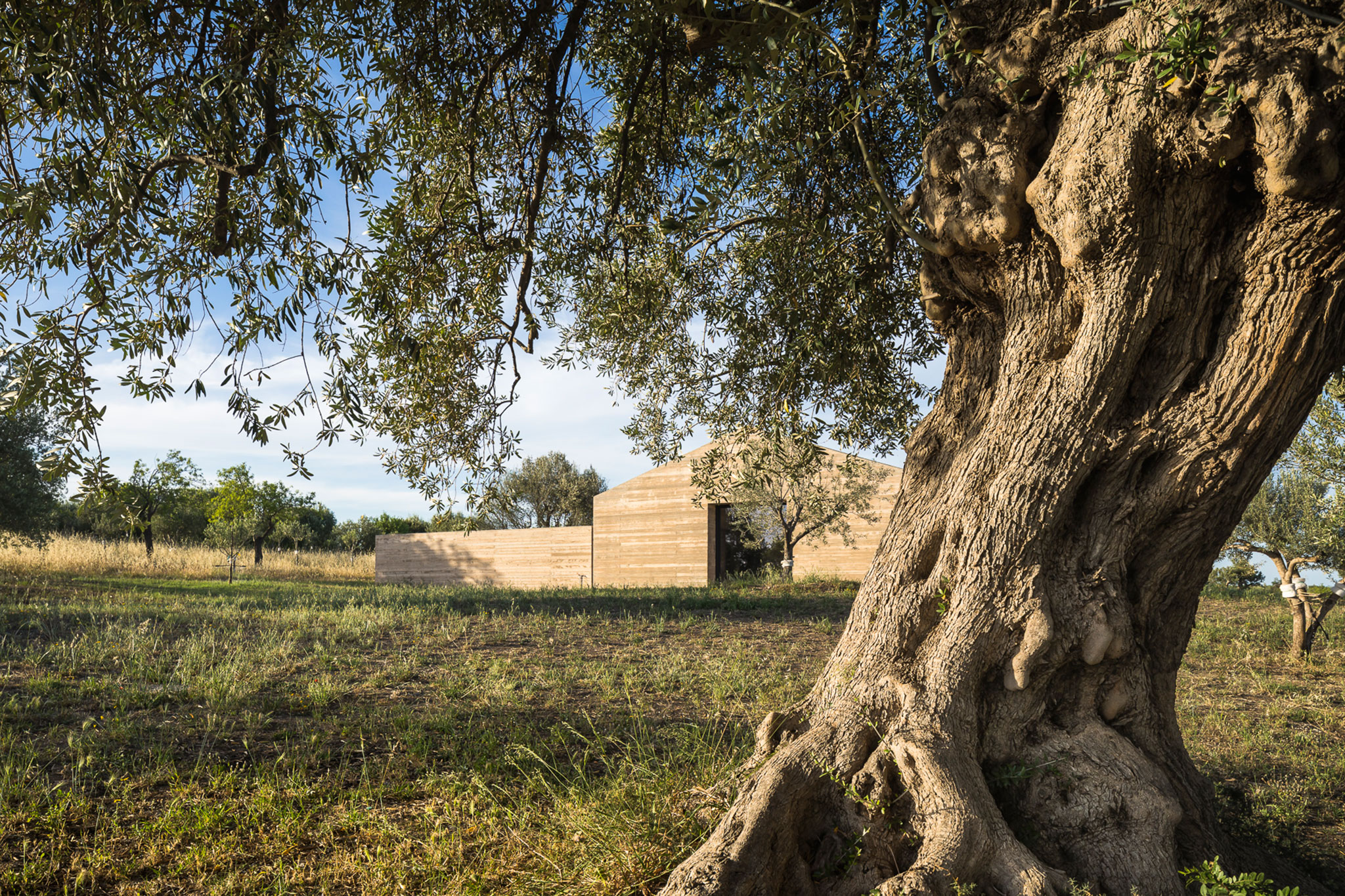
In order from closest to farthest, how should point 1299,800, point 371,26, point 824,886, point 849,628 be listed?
1. point 824,886
2. point 849,628
3. point 1299,800
4. point 371,26

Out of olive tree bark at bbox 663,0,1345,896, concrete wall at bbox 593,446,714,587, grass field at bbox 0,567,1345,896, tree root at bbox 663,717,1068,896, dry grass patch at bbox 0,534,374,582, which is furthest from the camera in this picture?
concrete wall at bbox 593,446,714,587

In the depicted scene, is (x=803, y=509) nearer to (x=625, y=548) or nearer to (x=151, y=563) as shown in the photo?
(x=625, y=548)

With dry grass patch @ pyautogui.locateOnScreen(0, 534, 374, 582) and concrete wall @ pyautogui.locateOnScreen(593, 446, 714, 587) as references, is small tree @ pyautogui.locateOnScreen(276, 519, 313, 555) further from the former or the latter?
concrete wall @ pyautogui.locateOnScreen(593, 446, 714, 587)

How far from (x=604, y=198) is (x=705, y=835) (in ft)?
16.4

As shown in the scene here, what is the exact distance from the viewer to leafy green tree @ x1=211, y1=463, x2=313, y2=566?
31.2 meters

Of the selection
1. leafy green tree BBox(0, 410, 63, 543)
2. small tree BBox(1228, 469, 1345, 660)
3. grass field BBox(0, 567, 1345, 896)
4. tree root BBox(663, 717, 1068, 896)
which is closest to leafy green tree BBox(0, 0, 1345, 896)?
tree root BBox(663, 717, 1068, 896)

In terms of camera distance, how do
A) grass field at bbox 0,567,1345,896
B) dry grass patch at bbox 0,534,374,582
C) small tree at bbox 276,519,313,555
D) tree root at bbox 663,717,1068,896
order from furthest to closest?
small tree at bbox 276,519,313,555, dry grass patch at bbox 0,534,374,582, grass field at bbox 0,567,1345,896, tree root at bbox 663,717,1068,896

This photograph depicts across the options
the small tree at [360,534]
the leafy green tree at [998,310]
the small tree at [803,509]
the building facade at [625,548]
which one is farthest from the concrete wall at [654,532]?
the small tree at [360,534]

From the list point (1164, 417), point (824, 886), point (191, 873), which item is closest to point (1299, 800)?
point (1164, 417)

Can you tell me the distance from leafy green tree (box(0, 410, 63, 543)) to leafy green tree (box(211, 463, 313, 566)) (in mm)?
10190

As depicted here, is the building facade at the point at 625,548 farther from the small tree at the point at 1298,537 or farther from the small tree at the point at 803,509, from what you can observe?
the small tree at the point at 1298,537

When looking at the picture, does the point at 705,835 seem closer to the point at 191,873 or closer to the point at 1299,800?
the point at 191,873

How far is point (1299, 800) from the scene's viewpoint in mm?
4508

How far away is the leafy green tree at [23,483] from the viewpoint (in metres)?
17.7
